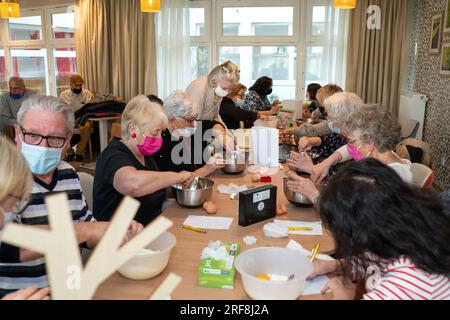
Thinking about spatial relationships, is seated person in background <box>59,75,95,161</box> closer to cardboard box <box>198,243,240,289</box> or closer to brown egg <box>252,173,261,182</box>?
brown egg <box>252,173,261,182</box>

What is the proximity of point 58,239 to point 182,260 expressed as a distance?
788mm

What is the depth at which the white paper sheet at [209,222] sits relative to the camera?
5.83 feet

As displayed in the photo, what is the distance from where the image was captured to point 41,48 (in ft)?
26.8

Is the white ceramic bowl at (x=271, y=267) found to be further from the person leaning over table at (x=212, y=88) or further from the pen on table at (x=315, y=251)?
the person leaning over table at (x=212, y=88)

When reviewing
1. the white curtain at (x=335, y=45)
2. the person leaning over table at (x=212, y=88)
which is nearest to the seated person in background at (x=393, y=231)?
the person leaning over table at (x=212, y=88)

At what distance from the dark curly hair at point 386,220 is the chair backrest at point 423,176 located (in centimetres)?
124

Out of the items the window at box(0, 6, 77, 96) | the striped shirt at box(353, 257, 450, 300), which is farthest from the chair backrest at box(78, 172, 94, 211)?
the window at box(0, 6, 77, 96)

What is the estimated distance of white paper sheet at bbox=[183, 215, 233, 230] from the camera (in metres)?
1.78

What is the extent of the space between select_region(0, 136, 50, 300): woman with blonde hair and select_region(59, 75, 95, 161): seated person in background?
567 centimetres

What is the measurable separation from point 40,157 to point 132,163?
463mm

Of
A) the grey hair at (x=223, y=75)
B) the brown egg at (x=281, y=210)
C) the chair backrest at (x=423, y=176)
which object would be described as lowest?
the brown egg at (x=281, y=210)

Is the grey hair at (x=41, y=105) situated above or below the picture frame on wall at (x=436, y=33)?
below

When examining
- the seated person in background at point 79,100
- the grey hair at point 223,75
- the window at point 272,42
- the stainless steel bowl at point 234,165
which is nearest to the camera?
the stainless steel bowl at point 234,165

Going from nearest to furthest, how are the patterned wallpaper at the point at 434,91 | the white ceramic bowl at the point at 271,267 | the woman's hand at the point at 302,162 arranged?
the white ceramic bowl at the point at 271,267
the woman's hand at the point at 302,162
the patterned wallpaper at the point at 434,91
